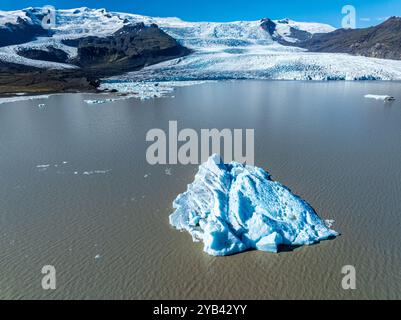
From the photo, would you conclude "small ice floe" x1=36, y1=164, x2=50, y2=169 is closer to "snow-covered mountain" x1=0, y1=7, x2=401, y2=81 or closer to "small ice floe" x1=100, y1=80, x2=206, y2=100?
"small ice floe" x1=100, y1=80, x2=206, y2=100

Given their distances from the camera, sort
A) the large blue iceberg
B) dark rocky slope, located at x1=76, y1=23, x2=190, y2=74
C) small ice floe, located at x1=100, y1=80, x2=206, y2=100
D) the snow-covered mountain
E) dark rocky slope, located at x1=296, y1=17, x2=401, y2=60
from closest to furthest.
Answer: the large blue iceberg
small ice floe, located at x1=100, y1=80, x2=206, y2=100
the snow-covered mountain
dark rocky slope, located at x1=296, y1=17, x2=401, y2=60
dark rocky slope, located at x1=76, y1=23, x2=190, y2=74

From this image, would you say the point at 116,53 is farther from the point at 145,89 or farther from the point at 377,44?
the point at 377,44

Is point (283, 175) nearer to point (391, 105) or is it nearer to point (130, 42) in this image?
point (391, 105)

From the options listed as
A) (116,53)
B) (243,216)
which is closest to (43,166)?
(243,216)

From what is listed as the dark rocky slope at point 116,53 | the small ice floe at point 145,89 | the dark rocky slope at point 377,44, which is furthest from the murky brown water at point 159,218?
the dark rocky slope at point 377,44

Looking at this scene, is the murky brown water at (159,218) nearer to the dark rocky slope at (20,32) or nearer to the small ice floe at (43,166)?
the small ice floe at (43,166)

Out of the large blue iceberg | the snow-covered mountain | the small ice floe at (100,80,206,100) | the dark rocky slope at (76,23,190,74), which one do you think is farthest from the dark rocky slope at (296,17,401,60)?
the large blue iceberg

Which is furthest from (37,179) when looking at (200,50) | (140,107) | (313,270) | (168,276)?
(200,50)
